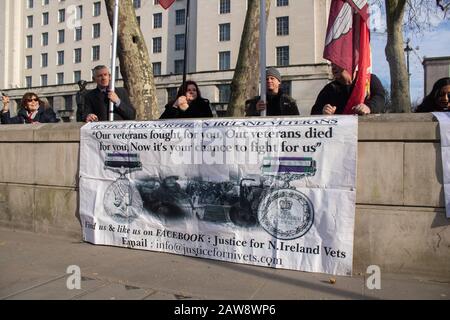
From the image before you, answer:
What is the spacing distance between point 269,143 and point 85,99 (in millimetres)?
3413

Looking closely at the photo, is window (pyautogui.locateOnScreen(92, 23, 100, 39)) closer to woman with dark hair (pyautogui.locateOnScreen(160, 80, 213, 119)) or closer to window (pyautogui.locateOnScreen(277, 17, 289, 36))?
window (pyautogui.locateOnScreen(277, 17, 289, 36))

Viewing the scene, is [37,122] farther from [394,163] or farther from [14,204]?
[394,163]

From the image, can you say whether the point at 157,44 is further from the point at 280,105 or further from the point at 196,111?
the point at 280,105

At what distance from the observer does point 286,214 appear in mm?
4996

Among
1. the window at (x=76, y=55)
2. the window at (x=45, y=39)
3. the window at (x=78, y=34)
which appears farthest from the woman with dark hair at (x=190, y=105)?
the window at (x=45, y=39)

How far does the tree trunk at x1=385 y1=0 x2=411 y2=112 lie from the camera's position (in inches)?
514

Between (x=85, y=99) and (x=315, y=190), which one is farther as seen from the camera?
(x=85, y=99)

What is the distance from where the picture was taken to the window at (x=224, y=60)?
175 ft

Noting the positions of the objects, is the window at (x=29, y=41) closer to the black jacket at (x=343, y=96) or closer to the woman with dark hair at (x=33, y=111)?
the woman with dark hair at (x=33, y=111)

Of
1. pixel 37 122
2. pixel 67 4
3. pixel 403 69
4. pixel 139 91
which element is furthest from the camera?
pixel 67 4

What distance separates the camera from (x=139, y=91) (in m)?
10.0

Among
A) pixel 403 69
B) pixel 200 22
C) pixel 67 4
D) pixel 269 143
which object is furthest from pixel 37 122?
pixel 67 4

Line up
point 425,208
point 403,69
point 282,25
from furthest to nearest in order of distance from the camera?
point 282,25 < point 403,69 < point 425,208

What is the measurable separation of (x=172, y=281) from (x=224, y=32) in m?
51.8
